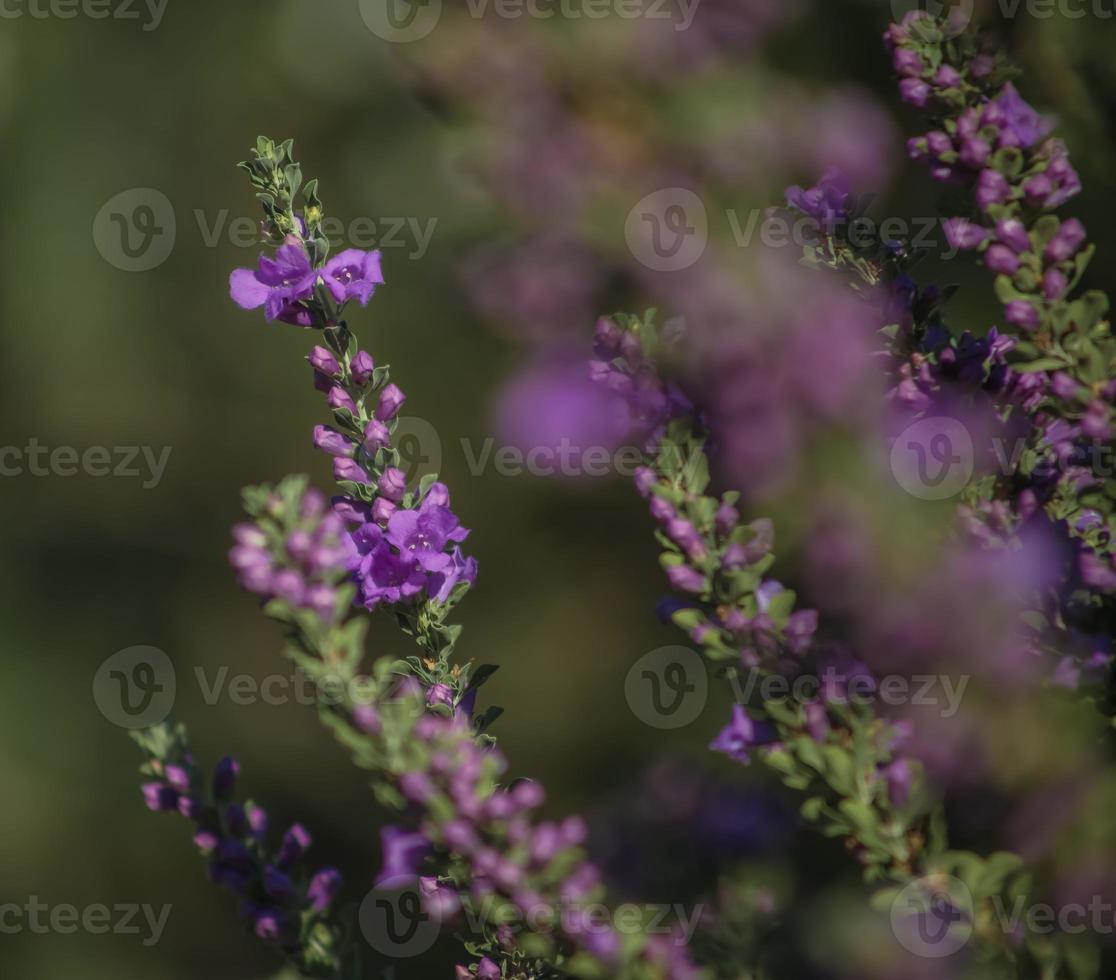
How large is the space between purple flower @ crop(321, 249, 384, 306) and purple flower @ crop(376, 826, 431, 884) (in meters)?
0.50

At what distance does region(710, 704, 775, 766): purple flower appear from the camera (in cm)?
107

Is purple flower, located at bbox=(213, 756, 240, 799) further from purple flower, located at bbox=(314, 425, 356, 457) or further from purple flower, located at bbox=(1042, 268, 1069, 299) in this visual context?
purple flower, located at bbox=(1042, 268, 1069, 299)

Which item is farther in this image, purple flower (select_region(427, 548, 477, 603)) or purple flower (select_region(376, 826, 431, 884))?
purple flower (select_region(427, 548, 477, 603))

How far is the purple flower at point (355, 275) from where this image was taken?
1198 millimetres

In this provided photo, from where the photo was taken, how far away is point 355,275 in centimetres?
128

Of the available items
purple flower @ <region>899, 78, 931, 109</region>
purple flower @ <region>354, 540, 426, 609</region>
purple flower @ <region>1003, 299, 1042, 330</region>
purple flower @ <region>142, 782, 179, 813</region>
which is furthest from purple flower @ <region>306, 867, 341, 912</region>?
purple flower @ <region>899, 78, 931, 109</region>

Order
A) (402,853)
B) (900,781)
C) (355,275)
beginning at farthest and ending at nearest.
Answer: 1. (355,275)
2. (402,853)
3. (900,781)

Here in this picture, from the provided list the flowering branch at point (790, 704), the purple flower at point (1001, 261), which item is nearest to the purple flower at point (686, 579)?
the flowering branch at point (790, 704)

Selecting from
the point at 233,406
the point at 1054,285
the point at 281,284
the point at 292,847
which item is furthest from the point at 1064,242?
the point at 233,406

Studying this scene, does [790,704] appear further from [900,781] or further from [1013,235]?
[1013,235]

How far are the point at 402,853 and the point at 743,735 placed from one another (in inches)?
12.7

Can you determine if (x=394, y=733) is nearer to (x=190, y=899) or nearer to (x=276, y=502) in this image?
(x=276, y=502)

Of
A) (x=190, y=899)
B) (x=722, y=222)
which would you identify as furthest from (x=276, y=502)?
(x=190, y=899)

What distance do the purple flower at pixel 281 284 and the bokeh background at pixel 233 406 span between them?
2.27 feet
